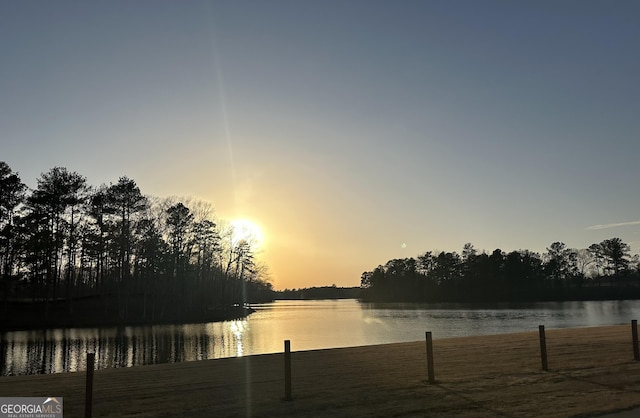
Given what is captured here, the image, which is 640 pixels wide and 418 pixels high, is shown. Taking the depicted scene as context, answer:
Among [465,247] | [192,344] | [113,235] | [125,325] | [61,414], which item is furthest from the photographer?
[465,247]

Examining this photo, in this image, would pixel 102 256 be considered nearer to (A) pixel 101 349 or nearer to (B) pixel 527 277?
(A) pixel 101 349

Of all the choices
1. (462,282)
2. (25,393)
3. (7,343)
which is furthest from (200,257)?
(462,282)

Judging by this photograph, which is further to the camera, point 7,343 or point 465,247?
point 465,247

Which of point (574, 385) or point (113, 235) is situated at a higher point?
point (113, 235)

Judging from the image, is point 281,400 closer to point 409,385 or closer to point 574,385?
point 409,385

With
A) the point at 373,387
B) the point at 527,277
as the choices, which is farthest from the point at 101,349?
the point at 527,277

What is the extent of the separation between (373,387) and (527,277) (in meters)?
141

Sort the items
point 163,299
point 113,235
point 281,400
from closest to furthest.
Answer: point 281,400 → point 113,235 → point 163,299

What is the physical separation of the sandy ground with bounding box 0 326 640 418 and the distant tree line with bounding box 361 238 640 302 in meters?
127

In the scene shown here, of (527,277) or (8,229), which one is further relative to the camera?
(527,277)

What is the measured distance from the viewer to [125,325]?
54.5m

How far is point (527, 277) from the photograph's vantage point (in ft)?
454

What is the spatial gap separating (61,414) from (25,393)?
308 centimetres

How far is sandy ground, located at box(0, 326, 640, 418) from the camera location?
898cm
